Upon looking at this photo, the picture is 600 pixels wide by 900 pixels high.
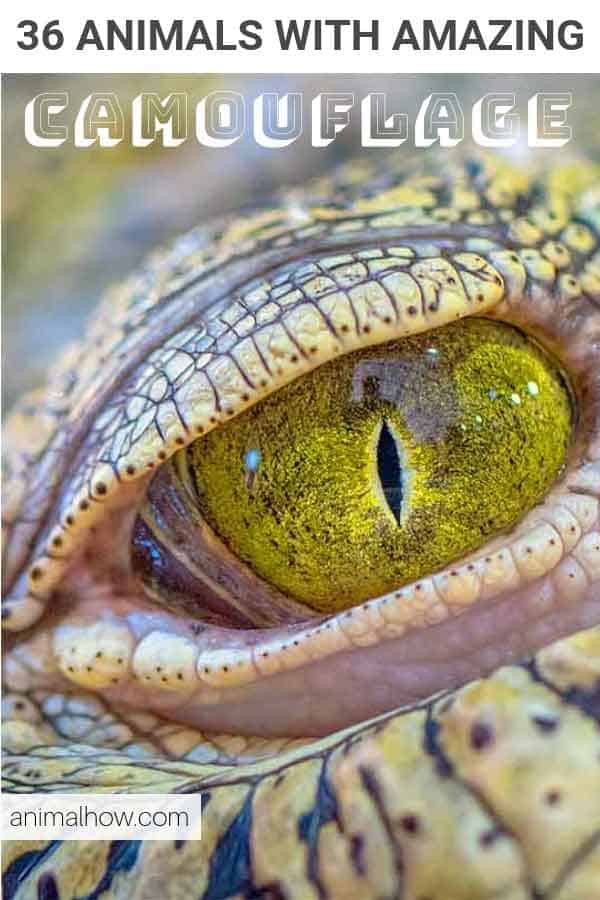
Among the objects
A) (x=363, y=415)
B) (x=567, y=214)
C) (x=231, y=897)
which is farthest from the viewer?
(x=567, y=214)

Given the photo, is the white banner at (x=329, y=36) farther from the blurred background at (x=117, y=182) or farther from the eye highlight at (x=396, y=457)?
the eye highlight at (x=396, y=457)

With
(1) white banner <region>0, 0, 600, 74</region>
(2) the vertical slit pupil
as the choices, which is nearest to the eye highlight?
(2) the vertical slit pupil

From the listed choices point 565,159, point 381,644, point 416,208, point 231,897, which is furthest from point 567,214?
point 231,897

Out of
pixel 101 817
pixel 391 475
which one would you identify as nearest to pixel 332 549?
pixel 391 475

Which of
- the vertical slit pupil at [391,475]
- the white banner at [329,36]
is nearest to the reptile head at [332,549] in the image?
the vertical slit pupil at [391,475]

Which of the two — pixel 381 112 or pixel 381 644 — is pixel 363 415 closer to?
pixel 381 644

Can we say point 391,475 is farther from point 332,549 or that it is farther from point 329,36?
point 329,36
